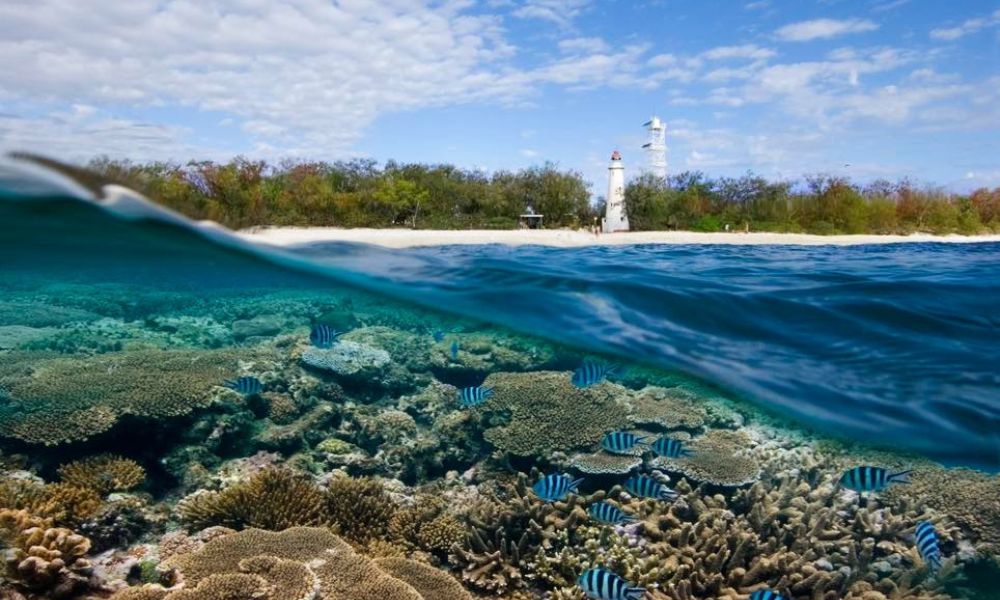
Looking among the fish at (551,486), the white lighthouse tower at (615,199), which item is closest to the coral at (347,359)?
the fish at (551,486)

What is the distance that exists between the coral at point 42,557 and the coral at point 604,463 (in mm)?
6084

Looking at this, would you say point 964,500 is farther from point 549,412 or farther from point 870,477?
point 549,412

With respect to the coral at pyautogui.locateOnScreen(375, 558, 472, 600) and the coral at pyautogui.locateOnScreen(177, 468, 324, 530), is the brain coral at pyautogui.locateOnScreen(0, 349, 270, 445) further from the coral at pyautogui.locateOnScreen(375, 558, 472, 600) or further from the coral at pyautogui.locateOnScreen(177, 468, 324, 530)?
the coral at pyautogui.locateOnScreen(375, 558, 472, 600)

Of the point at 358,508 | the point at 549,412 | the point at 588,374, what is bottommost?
the point at 358,508

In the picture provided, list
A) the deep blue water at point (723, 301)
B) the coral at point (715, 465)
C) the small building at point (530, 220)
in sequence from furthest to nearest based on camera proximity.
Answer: the small building at point (530, 220)
the deep blue water at point (723, 301)
the coral at point (715, 465)

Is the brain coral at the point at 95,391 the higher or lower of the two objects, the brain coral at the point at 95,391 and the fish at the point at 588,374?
the lower

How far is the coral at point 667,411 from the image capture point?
10938 mm

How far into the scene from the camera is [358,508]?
27.4 ft

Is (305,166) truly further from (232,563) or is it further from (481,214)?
(232,563)

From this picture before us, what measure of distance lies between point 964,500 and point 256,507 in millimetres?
9841

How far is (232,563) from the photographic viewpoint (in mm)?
6258

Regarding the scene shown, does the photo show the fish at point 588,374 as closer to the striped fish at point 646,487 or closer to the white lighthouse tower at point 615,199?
the striped fish at point 646,487

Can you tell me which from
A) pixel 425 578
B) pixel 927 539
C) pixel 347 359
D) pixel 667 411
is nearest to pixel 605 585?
pixel 425 578

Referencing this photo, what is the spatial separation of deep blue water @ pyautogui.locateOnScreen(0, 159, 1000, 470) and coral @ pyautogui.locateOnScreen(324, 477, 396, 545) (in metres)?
4.77
